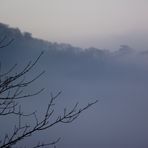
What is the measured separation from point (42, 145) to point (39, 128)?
25 centimetres

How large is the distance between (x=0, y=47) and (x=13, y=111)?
999mm

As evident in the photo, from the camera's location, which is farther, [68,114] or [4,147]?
[68,114]

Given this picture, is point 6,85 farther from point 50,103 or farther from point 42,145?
point 42,145

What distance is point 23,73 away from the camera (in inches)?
117

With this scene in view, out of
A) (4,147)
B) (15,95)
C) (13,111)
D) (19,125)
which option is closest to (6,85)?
(15,95)

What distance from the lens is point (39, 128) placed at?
2.92 meters

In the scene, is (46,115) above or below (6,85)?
below

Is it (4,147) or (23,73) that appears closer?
(4,147)

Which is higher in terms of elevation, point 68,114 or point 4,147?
point 68,114

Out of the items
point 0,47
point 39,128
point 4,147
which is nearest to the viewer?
point 4,147

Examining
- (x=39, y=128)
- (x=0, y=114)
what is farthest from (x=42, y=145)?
(x=0, y=114)

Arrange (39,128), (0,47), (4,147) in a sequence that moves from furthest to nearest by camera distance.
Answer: (0,47)
(39,128)
(4,147)

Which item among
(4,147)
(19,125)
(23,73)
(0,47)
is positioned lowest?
(4,147)

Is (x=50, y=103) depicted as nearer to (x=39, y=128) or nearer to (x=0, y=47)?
(x=39, y=128)
